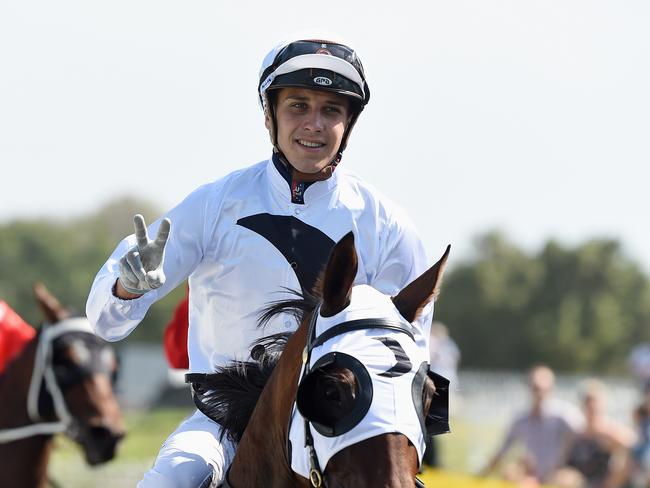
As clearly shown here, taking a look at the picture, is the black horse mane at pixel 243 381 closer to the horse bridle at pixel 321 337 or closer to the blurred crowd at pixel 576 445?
the horse bridle at pixel 321 337

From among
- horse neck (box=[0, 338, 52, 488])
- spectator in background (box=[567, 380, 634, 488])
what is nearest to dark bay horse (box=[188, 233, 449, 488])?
horse neck (box=[0, 338, 52, 488])

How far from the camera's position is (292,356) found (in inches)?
129

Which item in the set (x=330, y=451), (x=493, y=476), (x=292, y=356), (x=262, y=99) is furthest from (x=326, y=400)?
(x=493, y=476)

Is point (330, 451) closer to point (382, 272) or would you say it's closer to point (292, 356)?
point (292, 356)

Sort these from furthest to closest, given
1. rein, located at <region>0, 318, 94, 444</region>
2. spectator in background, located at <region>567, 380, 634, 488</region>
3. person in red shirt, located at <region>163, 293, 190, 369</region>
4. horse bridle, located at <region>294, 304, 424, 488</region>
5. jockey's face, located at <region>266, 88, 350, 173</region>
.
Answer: spectator in background, located at <region>567, 380, 634, 488</region> → rein, located at <region>0, 318, 94, 444</region> → person in red shirt, located at <region>163, 293, 190, 369</region> → jockey's face, located at <region>266, 88, 350, 173</region> → horse bridle, located at <region>294, 304, 424, 488</region>

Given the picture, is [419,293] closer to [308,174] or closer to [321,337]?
[321,337]

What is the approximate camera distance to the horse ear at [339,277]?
3.05 meters

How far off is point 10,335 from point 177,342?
260 centimetres

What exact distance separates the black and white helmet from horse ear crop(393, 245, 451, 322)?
0.94 metres

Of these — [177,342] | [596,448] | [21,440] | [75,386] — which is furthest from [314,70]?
[596,448]

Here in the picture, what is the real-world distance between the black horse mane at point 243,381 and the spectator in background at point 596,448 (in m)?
6.98

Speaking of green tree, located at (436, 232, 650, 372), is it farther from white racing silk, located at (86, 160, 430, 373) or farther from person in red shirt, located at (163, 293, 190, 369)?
white racing silk, located at (86, 160, 430, 373)

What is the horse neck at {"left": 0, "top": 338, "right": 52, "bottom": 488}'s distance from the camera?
7.47 meters

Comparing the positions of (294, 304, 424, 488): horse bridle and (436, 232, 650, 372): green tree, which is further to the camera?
(436, 232, 650, 372): green tree
